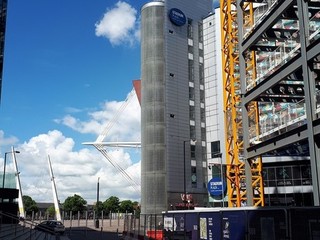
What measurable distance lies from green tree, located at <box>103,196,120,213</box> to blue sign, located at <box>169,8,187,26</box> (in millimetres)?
77913

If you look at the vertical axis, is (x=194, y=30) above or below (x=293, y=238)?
above

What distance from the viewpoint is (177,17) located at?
288ft

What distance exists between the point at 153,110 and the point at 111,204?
7308 cm

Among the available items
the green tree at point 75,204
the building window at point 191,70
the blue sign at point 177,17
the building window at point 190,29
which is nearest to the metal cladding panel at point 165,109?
the blue sign at point 177,17

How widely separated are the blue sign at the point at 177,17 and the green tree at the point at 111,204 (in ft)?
256

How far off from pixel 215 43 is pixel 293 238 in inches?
3028

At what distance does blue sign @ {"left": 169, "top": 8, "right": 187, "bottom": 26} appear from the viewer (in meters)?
87.1

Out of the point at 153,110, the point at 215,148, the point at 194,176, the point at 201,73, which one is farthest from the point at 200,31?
the point at 194,176

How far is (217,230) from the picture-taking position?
64.5 feet

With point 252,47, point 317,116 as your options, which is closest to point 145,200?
point 252,47

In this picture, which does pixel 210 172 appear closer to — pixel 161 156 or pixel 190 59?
pixel 161 156

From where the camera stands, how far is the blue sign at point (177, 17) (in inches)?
3428

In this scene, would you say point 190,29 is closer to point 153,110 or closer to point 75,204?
point 153,110

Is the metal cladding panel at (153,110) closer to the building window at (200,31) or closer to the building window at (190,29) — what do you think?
the building window at (190,29)
